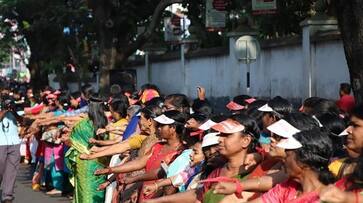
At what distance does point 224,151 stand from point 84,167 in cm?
471

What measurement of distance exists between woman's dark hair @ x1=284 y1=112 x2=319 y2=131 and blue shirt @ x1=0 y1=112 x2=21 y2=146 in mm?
7181

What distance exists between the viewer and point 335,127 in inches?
221

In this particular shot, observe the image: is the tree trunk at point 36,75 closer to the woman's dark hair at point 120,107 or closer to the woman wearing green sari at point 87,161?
the woman wearing green sari at point 87,161

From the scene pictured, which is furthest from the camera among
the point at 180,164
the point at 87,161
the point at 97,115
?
the point at 97,115

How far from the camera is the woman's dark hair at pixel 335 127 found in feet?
17.6

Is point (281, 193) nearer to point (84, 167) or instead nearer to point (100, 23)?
point (84, 167)

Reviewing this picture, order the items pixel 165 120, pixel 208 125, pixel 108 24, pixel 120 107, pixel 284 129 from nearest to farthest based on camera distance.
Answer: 1. pixel 284 129
2. pixel 208 125
3. pixel 165 120
4. pixel 120 107
5. pixel 108 24

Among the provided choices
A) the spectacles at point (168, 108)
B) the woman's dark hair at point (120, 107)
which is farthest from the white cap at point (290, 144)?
the woman's dark hair at point (120, 107)

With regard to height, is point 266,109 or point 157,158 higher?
point 266,109

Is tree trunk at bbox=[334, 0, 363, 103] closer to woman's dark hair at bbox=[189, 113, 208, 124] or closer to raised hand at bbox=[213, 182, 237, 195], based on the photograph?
woman's dark hair at bbox=[189, 113, 208, 124]

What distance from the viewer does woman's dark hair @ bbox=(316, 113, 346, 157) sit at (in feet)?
17.6

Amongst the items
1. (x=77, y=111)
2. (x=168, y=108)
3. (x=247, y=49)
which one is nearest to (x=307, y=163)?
(x=168, y=108)

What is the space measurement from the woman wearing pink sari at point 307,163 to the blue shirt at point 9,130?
750cm

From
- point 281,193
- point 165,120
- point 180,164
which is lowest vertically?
point 180,164
